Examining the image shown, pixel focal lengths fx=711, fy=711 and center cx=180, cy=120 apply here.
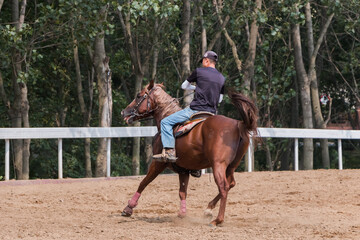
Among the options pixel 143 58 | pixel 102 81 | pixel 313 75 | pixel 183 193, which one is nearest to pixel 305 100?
pixel 313 75

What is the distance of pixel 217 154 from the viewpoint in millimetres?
10727

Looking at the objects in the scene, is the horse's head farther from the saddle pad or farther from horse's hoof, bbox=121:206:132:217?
horse's hoof, bbox=121:206:132:217

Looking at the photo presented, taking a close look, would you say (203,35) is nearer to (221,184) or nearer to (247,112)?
(247,112)

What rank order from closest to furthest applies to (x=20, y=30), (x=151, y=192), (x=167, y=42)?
1. (x=151, y=192)
2. (x=20, y=30)
3. (x=167, y=42)

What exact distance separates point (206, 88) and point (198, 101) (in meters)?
0.25

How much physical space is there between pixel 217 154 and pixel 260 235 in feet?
4.96

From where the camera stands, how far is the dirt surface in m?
10.1

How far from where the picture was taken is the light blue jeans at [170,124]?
37.0 feet

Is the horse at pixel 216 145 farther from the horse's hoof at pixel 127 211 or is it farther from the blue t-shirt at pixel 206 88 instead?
the blue t-shirt at pixel 206 88

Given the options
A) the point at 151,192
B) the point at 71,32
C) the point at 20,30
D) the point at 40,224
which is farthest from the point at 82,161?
the point at 40,224

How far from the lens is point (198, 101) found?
11352mm

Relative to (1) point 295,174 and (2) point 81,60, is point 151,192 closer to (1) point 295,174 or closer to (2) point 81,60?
(1) point 295,174

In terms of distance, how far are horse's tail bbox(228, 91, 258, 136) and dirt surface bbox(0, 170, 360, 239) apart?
1.49m

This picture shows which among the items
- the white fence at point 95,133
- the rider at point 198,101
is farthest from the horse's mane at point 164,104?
the white fence at point 95,133
